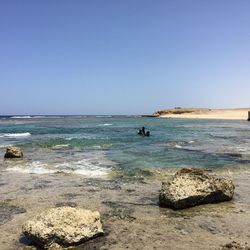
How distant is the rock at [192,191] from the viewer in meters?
10.0

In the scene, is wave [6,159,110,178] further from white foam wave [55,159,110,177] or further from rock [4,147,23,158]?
rock [4,147,23,158]

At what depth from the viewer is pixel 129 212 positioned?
32.1 ft

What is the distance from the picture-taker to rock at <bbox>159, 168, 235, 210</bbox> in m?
10.0

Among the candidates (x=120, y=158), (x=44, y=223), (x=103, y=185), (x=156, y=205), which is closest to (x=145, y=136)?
(x=120, y=158)

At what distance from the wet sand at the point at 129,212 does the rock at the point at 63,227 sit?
22 cm

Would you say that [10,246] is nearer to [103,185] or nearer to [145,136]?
[103,185]

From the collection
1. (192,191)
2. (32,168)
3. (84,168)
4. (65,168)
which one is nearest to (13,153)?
(32,168)

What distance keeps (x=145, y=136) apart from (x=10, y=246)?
30.5 m

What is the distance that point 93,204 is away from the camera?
10.6m

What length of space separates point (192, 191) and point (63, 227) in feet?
12.9

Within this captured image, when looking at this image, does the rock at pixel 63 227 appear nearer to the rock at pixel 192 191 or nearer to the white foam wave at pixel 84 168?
the rock at pixel 192 191

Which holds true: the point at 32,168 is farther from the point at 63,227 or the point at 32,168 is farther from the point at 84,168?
the point at 63,227

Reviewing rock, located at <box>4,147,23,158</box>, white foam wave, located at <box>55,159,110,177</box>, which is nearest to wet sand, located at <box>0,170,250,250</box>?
white foam wave, located at <box>55,159,110,177</box>

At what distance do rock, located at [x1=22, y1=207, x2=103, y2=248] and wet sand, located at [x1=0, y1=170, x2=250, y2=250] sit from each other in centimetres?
22
